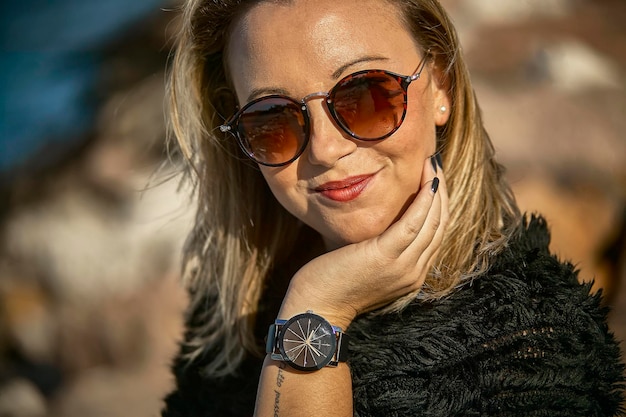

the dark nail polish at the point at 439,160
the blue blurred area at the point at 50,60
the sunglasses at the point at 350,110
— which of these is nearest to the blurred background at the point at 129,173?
the blue blurred area at the point at 50,60

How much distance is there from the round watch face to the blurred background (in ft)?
8.86

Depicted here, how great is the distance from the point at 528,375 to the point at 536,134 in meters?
3.57

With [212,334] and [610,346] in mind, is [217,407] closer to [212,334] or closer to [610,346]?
[212,334]

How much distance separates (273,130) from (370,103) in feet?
1.05

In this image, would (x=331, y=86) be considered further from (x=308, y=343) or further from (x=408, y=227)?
(x=308, y=343)

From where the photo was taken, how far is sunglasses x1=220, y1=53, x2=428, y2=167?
2055mm

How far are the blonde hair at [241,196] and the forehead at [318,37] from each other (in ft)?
0.29

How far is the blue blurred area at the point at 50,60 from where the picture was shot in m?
6.84

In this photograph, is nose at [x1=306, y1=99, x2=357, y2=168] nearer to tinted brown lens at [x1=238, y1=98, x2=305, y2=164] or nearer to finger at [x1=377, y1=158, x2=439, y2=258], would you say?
tinted brown lens at [x1=238, y1=98, x2=305, y2=164]

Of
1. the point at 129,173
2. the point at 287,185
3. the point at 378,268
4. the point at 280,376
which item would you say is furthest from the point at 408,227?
the point at 129,173

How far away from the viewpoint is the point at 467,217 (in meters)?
2.27

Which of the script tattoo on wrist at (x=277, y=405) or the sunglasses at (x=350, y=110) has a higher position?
the sunglasses at (x=350, y=110)

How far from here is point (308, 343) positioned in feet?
6.82

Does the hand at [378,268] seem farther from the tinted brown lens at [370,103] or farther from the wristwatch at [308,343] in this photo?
the tinted brown lens at [370,103]
